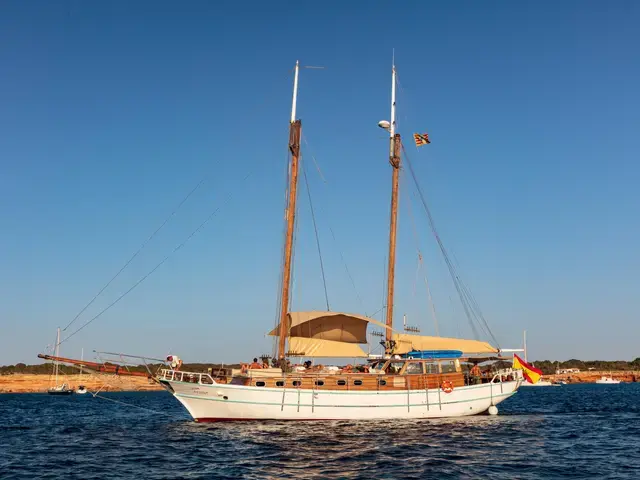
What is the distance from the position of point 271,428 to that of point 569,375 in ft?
607

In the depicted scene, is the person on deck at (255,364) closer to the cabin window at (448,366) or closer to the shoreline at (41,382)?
the cabin window at (448,366)

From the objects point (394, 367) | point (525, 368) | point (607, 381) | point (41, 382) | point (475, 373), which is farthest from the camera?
point (607, 381)

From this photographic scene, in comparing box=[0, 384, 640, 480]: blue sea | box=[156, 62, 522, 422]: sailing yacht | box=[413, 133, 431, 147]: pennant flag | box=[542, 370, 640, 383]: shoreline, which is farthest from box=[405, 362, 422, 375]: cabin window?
box=[542, 370, 640, 383]: shoreline

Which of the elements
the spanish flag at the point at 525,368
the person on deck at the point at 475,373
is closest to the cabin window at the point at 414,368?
the person on deck at the point at 475,373

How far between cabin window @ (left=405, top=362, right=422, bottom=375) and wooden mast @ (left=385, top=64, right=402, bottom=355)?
447 cm

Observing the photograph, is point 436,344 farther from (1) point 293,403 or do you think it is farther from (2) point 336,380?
(1) point 293,403

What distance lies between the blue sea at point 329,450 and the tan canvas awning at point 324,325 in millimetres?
7606

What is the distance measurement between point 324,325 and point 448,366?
9543mm

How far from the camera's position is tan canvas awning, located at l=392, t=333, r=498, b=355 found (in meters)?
45.2

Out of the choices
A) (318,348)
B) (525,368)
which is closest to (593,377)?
(525,368)

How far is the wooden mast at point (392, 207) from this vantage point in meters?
48.6

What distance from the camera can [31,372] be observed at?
15312 centimetres

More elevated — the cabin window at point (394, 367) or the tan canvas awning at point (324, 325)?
the tan canvas awning at point (324, 325)

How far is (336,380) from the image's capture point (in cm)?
3931
